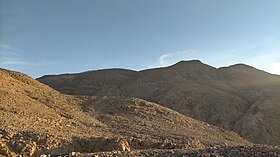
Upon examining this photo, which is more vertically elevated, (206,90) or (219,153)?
(206,90)

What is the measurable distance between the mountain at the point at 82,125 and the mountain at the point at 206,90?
12.3 meters

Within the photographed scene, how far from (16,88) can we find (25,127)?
881 cm

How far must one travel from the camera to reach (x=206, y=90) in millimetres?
50062

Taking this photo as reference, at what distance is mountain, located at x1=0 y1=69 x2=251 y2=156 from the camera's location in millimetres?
15102

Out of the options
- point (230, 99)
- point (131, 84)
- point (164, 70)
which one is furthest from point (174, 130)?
point (164, 70)

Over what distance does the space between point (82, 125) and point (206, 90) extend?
31.4m

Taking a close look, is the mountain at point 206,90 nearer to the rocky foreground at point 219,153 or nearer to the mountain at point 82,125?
the mountain at point 82,125

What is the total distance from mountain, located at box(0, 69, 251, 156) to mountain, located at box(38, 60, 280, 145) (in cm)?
1229

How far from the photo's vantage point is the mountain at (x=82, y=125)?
595 inches

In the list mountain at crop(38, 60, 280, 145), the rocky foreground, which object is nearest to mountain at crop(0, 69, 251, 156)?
the rocky foreground

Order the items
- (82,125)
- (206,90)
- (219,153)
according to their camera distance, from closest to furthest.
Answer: (219,153), (82,125), (206,90)

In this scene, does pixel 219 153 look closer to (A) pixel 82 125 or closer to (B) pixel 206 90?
(A) pixel 82 125

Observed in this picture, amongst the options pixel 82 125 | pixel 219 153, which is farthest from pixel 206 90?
pixel 219 153

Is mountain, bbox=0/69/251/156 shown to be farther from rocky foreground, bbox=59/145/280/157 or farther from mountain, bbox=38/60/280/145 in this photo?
mountain, bbox=38/60/280/145
